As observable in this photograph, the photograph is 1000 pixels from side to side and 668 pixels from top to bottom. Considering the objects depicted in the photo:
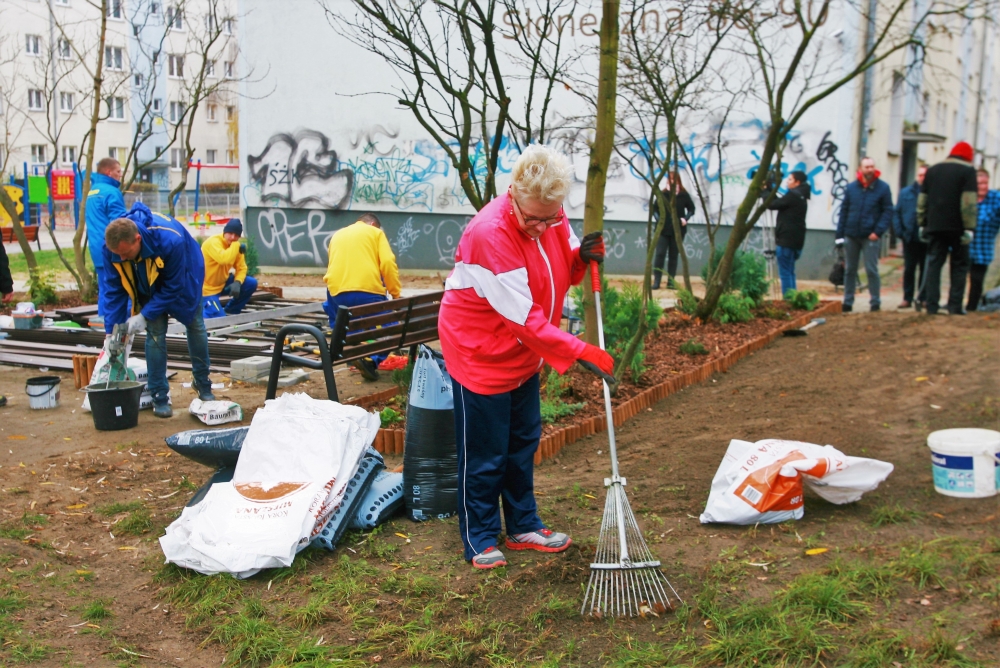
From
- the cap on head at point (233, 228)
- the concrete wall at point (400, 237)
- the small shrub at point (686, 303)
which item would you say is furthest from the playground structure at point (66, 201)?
the small shrub at point (686, 303)

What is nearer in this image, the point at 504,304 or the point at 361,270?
the point at 504,304

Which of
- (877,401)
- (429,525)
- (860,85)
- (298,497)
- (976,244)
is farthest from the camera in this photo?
(860,85)

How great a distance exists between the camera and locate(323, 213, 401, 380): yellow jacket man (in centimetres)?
784

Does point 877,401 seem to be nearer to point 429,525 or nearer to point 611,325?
point 611,325

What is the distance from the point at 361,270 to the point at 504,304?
4413 mm

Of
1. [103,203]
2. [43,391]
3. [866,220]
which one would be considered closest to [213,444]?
[43,391]

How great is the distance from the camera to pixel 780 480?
4223 mm

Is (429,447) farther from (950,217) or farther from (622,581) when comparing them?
(950,217)

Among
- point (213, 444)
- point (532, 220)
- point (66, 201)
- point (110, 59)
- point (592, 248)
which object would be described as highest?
point (110, 59)

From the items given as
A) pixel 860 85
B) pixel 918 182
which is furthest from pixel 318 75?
pixel 918 182

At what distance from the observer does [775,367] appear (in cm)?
794

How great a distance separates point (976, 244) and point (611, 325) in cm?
508

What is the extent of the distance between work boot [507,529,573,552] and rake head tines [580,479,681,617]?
330mm

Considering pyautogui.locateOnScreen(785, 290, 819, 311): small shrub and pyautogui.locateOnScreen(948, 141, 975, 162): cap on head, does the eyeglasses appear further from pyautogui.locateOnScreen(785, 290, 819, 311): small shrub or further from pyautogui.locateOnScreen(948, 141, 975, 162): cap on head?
pyautogui.locateOnScreen(785, 290, 819, 311): small shrub
